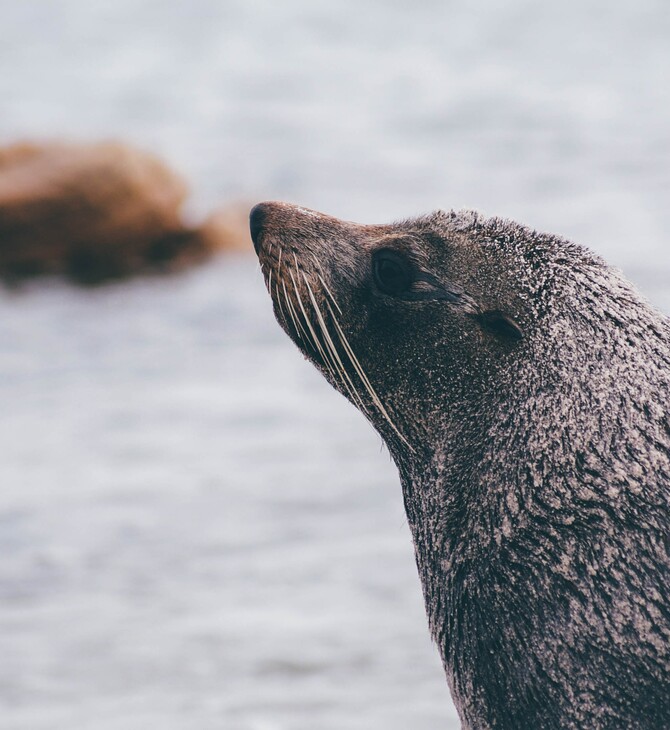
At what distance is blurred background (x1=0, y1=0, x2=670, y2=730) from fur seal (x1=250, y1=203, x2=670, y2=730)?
2165 mm

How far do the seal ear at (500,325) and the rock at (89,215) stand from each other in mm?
11768

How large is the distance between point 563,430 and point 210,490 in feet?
19.7

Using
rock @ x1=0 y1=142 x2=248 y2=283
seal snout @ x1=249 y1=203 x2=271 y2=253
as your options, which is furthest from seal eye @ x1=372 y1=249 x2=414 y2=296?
rock @ x1=0 y1=142 x2=248 y2=283

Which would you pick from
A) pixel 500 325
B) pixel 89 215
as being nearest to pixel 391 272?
pixel 500 325

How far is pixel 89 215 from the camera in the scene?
16016mm

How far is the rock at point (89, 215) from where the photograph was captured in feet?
51.8

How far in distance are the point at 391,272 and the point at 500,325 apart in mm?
448

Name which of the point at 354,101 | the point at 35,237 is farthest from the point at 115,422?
the point at 354,101

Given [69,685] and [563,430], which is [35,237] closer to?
[69,685]

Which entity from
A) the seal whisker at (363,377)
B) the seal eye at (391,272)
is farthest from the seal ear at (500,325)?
the seal whisker at (363,377)

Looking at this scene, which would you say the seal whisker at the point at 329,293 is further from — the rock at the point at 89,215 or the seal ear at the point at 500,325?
the rock at the point at 89,215

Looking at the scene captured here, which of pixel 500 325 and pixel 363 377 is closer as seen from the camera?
pixel 500 325

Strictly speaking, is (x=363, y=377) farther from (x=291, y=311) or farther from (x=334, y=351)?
(x=291, y=311)

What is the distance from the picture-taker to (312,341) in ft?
15.0
